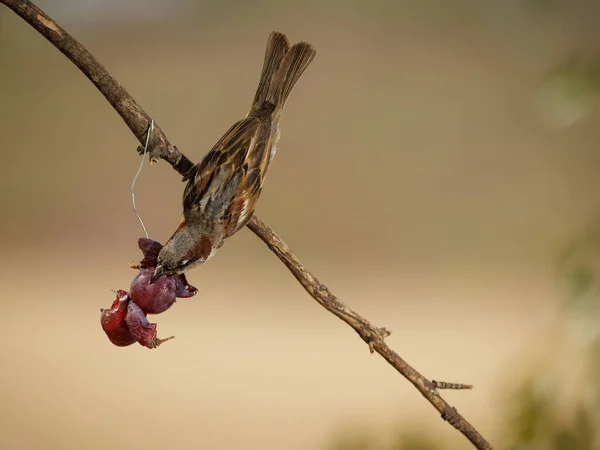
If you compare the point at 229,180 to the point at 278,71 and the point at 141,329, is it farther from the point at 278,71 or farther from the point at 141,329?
the point at 141,329

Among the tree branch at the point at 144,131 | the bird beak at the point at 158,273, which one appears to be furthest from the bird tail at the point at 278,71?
the bird beak at the point at 158,273

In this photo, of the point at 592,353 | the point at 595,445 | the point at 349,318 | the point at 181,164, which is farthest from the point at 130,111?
the point at 595,445

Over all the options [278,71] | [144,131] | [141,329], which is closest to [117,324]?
[141,329]

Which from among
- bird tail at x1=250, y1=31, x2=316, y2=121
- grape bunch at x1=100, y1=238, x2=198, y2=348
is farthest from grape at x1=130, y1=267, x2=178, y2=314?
bird tail at x1=250, y1=31, x2=316, y2=121

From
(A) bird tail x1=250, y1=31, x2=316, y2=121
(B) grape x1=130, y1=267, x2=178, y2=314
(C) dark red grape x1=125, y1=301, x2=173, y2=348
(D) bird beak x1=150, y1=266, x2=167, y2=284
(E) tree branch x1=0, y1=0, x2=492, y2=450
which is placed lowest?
(C) dark red grape x1=125, y1=301, x2=173, y2=348

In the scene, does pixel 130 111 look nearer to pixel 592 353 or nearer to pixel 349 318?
pixel 349 318

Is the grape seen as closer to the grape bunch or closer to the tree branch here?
the grape bunch

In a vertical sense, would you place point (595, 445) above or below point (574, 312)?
below
